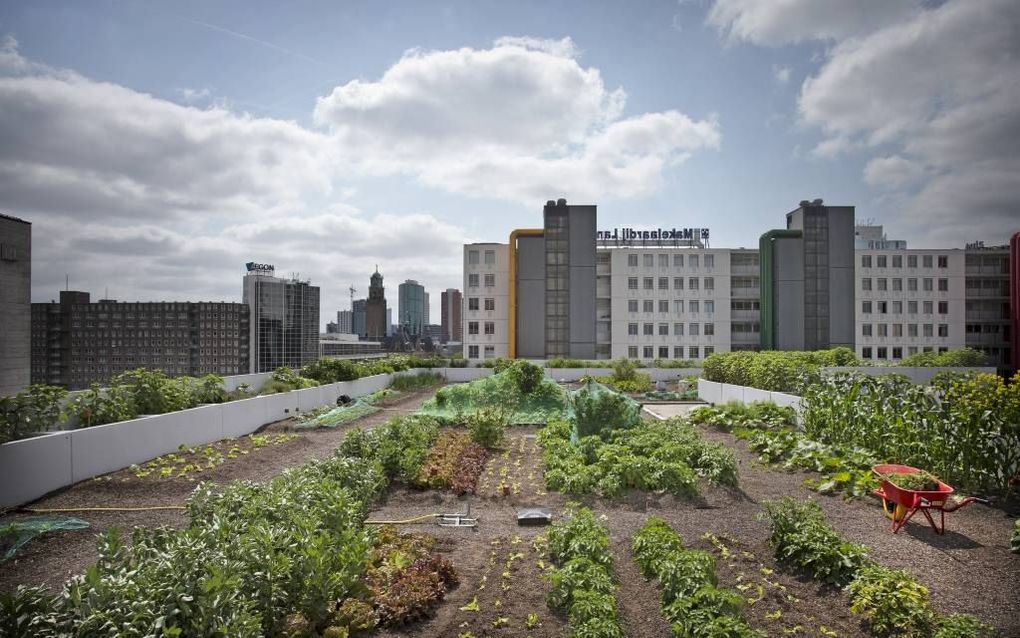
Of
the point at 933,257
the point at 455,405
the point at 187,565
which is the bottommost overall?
the point at 455,405

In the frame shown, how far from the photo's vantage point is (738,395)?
22.1m

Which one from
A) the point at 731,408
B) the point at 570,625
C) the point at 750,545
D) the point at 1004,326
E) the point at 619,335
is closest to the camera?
the point at 570,625

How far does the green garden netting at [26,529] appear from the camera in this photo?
7.38 m

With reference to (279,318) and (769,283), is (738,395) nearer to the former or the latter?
(769,283)

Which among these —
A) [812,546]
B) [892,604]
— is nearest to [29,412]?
[812,546]

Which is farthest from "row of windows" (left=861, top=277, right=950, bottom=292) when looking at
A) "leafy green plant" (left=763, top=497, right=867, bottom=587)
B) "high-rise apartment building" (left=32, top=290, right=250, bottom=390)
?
"high-rise apartment building" (left=32, top=290, right=250, bottom=390)

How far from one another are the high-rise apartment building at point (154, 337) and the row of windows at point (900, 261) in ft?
313

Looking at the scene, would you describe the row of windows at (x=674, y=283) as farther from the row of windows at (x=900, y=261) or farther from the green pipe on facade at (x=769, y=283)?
the row of windows at (x=900, y=261)

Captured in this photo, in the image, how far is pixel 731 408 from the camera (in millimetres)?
17984

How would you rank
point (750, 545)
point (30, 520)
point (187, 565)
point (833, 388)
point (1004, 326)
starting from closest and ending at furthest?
point (187, 565)
point (750, 545)
point (30, 520)
point (833, 388)
point (1004, 326)

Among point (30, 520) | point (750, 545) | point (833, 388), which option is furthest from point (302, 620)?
point (833, 388)

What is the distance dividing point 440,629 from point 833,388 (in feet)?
42.4

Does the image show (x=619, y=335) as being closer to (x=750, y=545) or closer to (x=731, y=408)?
(x=731, y=408)

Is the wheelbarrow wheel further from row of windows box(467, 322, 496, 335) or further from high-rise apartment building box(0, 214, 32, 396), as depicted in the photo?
row of windows box(467, 322, 496, 335)
